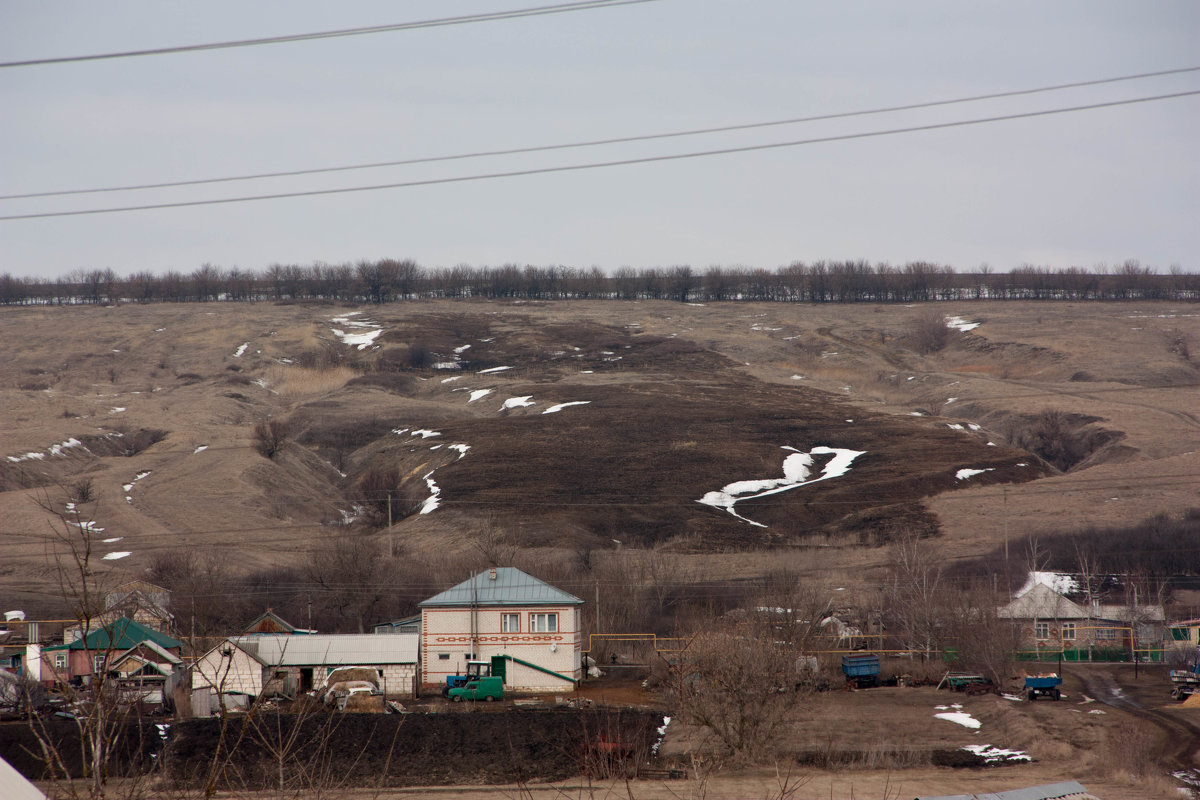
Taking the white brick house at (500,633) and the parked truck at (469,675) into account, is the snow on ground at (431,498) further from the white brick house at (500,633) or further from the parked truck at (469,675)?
the parked truck at (469,675)

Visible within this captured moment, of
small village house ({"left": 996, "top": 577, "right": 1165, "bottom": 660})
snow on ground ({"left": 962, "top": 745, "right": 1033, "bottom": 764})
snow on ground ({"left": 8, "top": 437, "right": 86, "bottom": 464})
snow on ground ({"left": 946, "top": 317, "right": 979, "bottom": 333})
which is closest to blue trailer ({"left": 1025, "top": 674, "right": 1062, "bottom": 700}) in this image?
snow on ground ({"left": 962, "top": 745, "right": 1033, "bottom": 764})

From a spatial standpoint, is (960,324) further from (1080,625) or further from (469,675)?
(469,675)

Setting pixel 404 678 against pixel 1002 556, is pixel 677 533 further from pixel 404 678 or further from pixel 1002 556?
pixel 404 678

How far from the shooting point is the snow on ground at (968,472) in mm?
83781

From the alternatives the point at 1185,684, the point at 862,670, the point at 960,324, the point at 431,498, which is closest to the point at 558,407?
the point at 431,498

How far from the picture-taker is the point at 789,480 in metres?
88.1

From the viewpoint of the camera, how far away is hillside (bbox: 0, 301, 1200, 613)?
73.2 metres

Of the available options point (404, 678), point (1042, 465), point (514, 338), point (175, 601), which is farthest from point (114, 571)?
point (514, 338)

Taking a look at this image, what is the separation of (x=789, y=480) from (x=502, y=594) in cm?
4866

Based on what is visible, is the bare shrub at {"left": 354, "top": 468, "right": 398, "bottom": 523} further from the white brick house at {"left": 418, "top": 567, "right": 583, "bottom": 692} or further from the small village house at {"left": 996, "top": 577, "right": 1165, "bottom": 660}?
the small village house at {"left": 996, "top": 577, "right": 1165, "bottom": 660}

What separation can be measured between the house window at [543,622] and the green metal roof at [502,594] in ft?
1.79

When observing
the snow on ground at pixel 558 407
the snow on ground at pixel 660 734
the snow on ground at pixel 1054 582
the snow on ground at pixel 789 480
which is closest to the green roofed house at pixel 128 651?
the snow on ground at pixel 660 734

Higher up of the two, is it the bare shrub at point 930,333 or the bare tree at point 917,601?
the bare shrub at point 930,333

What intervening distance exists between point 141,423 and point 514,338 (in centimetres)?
6033
